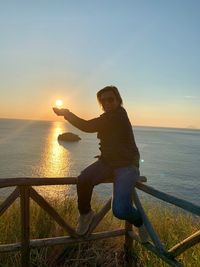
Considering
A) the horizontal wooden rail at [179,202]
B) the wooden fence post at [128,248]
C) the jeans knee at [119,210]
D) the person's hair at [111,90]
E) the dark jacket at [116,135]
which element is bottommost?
the wooden fence post at [128,248]

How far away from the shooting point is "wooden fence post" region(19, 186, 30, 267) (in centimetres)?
518

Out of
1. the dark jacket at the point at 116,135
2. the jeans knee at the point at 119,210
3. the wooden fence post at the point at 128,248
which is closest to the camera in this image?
the jeans knee at the point at 119,210

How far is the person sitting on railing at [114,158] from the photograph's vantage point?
17.2 ft

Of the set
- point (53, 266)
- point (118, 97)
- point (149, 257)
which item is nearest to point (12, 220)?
point (53, 266)

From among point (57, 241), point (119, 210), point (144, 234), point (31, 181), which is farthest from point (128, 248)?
point (31, 181)

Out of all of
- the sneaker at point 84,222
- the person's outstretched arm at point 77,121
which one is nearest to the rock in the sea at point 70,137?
the sneaker at point 84,222

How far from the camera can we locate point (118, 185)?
5.28m

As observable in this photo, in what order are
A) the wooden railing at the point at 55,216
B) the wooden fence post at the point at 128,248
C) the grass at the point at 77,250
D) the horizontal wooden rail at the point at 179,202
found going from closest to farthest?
the horizontal wooden rail at the point at 179,202 → the wooden railing at the point at 55,216 → the grass at the point at 77,250 → the wooden fence post at the point at 128,248

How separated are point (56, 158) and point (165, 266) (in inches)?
2555

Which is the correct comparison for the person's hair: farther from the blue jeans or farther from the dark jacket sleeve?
the blue jeans

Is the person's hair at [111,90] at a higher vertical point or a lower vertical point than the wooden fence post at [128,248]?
higher

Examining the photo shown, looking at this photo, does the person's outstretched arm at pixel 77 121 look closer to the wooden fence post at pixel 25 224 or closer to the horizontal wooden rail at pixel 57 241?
the wooden fence post at pixel 25 224

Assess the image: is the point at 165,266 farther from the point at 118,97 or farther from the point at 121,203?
the point at 118,97

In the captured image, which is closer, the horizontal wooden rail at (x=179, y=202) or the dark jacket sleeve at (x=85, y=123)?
the horizontal wooden rail at (x=179, y=202)
